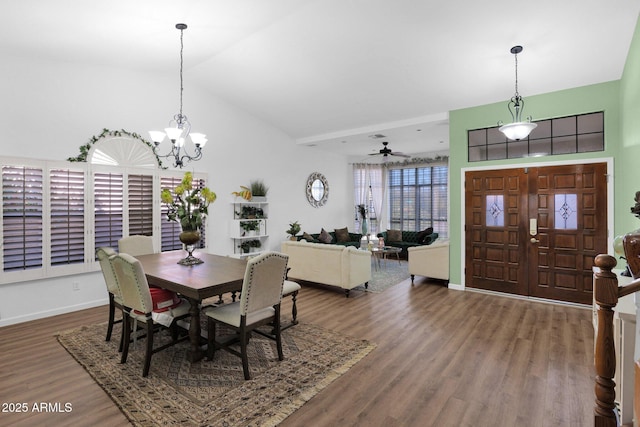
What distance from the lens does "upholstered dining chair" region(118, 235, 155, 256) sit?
162 inches

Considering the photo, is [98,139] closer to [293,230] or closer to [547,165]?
[293,230]

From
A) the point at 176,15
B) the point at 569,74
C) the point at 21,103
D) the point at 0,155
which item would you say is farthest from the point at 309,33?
the point at 0,155

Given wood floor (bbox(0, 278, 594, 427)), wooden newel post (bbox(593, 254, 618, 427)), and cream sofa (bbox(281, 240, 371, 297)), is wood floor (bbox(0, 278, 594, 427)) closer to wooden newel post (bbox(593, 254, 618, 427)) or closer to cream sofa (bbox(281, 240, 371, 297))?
cream sofa (bbox(281, 240, 371, 297))

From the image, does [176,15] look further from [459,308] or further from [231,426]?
[459,308]

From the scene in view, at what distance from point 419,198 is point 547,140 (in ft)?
15.2

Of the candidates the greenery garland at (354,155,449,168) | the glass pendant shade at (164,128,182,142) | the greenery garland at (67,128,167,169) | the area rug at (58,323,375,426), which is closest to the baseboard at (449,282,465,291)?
the area rug at (58,323,375,426)

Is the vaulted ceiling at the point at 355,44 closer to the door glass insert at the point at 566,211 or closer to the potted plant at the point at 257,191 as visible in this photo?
the door glass insert at the point at 566,211

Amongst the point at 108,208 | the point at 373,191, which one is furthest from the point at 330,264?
the point at 373,191

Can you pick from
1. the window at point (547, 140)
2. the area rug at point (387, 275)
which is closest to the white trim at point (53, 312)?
the area rug at point (387, 275)

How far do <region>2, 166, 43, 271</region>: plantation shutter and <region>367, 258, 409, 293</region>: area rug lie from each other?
4711mm

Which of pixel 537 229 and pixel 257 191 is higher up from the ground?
pixel 257 191

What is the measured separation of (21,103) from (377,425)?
520 centimetres

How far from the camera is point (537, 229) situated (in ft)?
15.5

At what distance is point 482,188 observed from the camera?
5168mm
